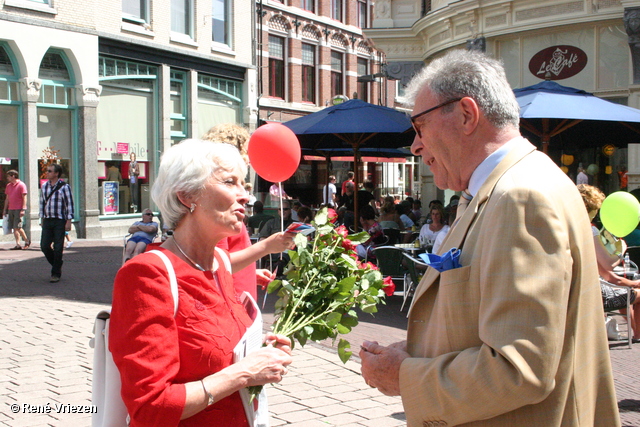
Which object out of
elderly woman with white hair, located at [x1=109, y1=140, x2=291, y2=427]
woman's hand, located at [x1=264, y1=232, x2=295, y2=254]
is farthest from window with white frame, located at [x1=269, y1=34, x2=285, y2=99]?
elderly woman with white hair, located at [x1=109, y1=140, x2=291, y2=427]

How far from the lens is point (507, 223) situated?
1499mm

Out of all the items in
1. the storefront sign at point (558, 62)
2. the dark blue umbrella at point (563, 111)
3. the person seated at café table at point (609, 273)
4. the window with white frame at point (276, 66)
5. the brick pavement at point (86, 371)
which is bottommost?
the brick pavement at point (86, 371)

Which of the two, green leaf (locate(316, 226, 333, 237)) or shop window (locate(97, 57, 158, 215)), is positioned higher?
shop window (locate(97, 57, 158, 215))

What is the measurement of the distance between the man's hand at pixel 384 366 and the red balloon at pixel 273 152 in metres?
2.03

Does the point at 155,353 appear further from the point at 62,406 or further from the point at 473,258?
the point at 62,406

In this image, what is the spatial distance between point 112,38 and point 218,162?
57.1 feet

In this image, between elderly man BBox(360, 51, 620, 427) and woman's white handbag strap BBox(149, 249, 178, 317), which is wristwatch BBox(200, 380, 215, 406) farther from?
elderly man BBox(360, 51, 620, 427)

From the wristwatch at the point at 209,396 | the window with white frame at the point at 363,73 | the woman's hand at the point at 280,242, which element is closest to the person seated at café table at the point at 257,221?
the woman's hand at the point at 280,242

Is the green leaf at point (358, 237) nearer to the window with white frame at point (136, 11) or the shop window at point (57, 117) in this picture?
the shop window at point (57, 117)

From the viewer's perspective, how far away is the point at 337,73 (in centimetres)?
3030

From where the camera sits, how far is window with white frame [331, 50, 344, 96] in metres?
29.9

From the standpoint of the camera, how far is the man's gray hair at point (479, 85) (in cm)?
171

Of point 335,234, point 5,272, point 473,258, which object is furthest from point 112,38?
point 473,258

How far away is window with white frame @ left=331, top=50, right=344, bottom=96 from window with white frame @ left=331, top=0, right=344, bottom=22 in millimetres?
1601
